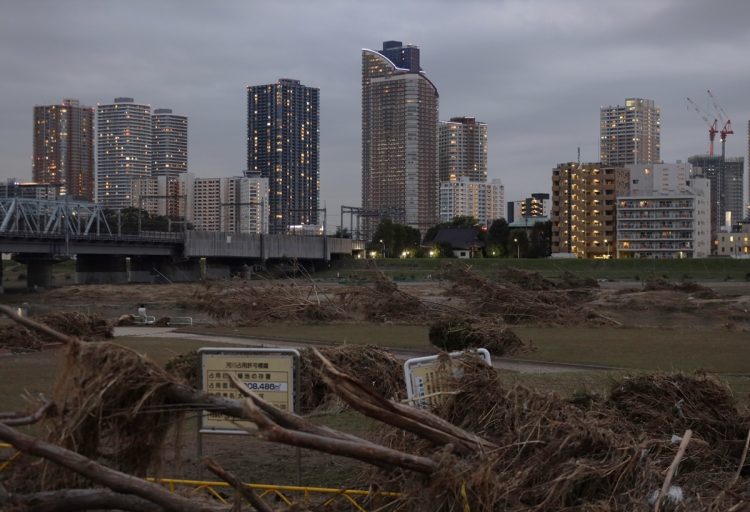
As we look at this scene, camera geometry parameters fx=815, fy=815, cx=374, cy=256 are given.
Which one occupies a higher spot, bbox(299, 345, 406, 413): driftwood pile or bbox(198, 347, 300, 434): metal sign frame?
bbox(198, 347, 300, 434): metal sign frame

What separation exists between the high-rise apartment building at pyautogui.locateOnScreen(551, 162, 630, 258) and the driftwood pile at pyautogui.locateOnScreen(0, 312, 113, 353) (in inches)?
4168

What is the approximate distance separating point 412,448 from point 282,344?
20.1 metres

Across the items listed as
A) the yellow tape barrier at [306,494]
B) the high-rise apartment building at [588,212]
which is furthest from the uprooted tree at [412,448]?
the high-rise apartment building at [588,212]

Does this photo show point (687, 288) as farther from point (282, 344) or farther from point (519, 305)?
point (282, 344)

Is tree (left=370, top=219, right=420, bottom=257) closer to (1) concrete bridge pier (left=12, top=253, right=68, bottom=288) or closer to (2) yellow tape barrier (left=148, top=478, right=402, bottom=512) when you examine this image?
(1) concrete bridge pier (left=12, top=253, right=68, bottom=288)

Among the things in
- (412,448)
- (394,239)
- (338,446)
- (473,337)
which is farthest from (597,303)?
(394,239)

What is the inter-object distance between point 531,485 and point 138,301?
173 feet

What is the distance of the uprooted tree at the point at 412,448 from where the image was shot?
6.00 metres

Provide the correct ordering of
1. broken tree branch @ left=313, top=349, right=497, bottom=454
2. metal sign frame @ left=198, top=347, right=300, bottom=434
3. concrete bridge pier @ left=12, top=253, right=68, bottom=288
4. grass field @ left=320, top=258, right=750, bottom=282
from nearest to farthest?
1. broken tree branch @ left=313, top=349, right=497, bottom=454
2. metal sign frame @ left=198, top=347, right=300, bottom=434
3. concrete bridge pier @ left=12, top=253, right=68, bottom=288
4. grass field @ left=320, top=258, right=750, bottom=282

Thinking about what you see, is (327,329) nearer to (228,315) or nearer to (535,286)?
(228,315)

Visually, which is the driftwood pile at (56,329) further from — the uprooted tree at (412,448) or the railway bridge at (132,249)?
the railway bridge at (132,249)

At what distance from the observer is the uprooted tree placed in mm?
6004

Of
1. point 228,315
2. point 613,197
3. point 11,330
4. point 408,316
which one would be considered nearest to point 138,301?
point 228,315

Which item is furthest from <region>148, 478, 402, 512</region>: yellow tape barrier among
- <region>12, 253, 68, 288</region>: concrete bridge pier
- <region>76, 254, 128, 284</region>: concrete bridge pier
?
<region>76, 254, 128, 284</region>: concrete bridge pier
